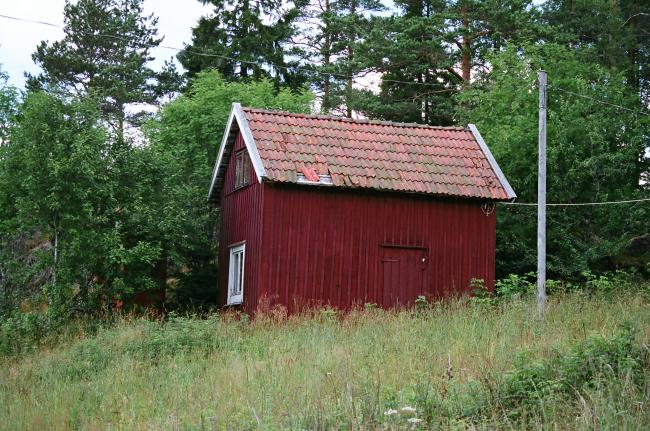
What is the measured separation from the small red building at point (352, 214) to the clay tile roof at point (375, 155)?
0.03m

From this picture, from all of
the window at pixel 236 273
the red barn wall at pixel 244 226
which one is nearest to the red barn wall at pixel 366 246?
the red barn wall at pixel 244 226

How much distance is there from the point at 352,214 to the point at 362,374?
10.8 m

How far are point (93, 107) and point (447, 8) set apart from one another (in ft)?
59.4

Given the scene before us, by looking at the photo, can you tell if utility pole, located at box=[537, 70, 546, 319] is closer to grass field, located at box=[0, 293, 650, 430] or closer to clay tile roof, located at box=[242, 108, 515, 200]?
grass field, located at box=[0, 293, 650, 430]

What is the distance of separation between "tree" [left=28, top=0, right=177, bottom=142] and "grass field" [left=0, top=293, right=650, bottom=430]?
1060 inches

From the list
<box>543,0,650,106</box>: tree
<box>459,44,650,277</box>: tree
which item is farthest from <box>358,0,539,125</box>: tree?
<box>459,44,650,277</box>: tree

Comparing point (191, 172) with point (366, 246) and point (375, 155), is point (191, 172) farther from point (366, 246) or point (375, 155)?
point (366, 246)

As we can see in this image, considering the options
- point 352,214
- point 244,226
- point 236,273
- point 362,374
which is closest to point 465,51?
point 352,214

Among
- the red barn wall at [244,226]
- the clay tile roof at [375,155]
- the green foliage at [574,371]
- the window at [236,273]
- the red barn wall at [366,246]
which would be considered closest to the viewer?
the green foliage at [574,371]

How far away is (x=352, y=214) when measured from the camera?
70.3 ft

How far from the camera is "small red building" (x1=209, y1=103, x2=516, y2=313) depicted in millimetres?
20828

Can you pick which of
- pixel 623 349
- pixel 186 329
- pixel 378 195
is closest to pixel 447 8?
pixel 378 195

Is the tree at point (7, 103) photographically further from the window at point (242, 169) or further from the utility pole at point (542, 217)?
the utility pole at point (542, 217)

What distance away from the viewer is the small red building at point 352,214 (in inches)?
820
